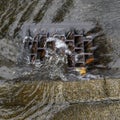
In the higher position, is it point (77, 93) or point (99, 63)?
point (77, 93)

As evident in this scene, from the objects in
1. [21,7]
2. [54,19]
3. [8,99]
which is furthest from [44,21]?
[8,99]

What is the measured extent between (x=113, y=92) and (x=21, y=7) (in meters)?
2.21

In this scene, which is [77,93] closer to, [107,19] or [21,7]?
[107,19]

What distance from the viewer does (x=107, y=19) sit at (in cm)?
448

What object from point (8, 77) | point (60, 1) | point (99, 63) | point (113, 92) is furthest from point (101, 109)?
point (60, 1)

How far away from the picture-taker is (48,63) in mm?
3900

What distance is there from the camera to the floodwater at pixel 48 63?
10.0ft

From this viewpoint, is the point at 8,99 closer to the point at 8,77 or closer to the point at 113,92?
the point at 8,77

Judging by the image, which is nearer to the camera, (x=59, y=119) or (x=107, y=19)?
(x=59, y=119)

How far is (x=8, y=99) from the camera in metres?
3.18

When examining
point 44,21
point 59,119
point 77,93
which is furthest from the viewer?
point 44,21

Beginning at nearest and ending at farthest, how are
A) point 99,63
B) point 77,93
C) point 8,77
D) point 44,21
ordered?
point 77,93 < point 8,77 < point 99,63 < point 44,21

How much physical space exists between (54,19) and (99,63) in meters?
1.06

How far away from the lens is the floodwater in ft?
10.0
